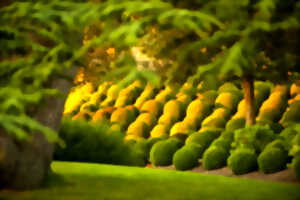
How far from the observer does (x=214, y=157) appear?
50.4 ft

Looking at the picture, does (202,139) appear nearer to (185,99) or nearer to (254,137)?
(254,137)

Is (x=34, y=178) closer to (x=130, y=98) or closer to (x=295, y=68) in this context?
(x=295, y=68)

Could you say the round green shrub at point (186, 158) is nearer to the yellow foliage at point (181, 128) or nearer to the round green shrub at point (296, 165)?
the yellow foliage at point (181, 128)

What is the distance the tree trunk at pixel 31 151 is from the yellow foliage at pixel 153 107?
536 inches

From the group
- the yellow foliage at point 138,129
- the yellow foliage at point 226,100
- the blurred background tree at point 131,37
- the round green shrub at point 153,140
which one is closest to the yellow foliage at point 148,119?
the yellow foliage at point 138,129

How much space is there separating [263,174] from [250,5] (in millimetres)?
10690

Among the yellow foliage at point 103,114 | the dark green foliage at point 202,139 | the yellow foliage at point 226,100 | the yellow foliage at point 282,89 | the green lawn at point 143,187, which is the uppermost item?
the green lawn at point 143,187

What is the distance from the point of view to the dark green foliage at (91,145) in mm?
13516

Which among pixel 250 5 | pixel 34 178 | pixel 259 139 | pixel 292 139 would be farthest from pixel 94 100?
pixel 250 5

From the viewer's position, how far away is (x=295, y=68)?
279 inches

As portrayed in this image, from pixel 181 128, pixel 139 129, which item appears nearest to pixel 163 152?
pixel 181 128

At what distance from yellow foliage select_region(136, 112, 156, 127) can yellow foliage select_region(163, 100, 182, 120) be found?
521mm

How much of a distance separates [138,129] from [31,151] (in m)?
12.3

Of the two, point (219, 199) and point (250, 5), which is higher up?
point (250, 5)
